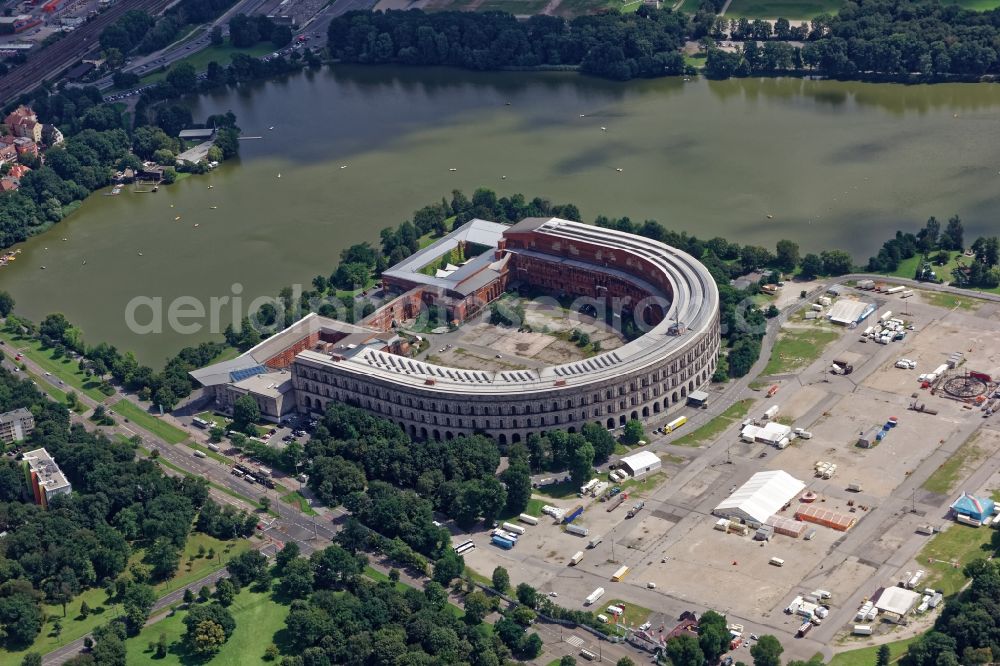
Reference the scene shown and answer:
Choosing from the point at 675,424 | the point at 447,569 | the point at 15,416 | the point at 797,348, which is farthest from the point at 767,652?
the point at 15,416

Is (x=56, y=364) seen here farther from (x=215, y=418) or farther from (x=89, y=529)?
(x=89, y=529)

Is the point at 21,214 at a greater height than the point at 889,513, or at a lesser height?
greater

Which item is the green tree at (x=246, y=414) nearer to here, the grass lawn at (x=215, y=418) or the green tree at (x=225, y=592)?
the grass lawn at (x=215, y=418)

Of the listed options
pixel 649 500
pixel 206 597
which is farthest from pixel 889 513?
pixel 206 597

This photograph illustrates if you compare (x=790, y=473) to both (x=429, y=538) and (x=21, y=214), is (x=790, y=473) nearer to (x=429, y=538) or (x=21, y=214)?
(x=429, y=538)

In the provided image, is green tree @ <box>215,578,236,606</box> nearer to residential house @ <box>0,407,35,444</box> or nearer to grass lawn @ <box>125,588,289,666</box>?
grass lawn @ <box>125,588,289,666</box>

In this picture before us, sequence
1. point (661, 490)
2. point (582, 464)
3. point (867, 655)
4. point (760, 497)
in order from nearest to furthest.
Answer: point (867, 655), point (760, 497), point (661, 490), point (582, 464)

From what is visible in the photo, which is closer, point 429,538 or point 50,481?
point 429,538
